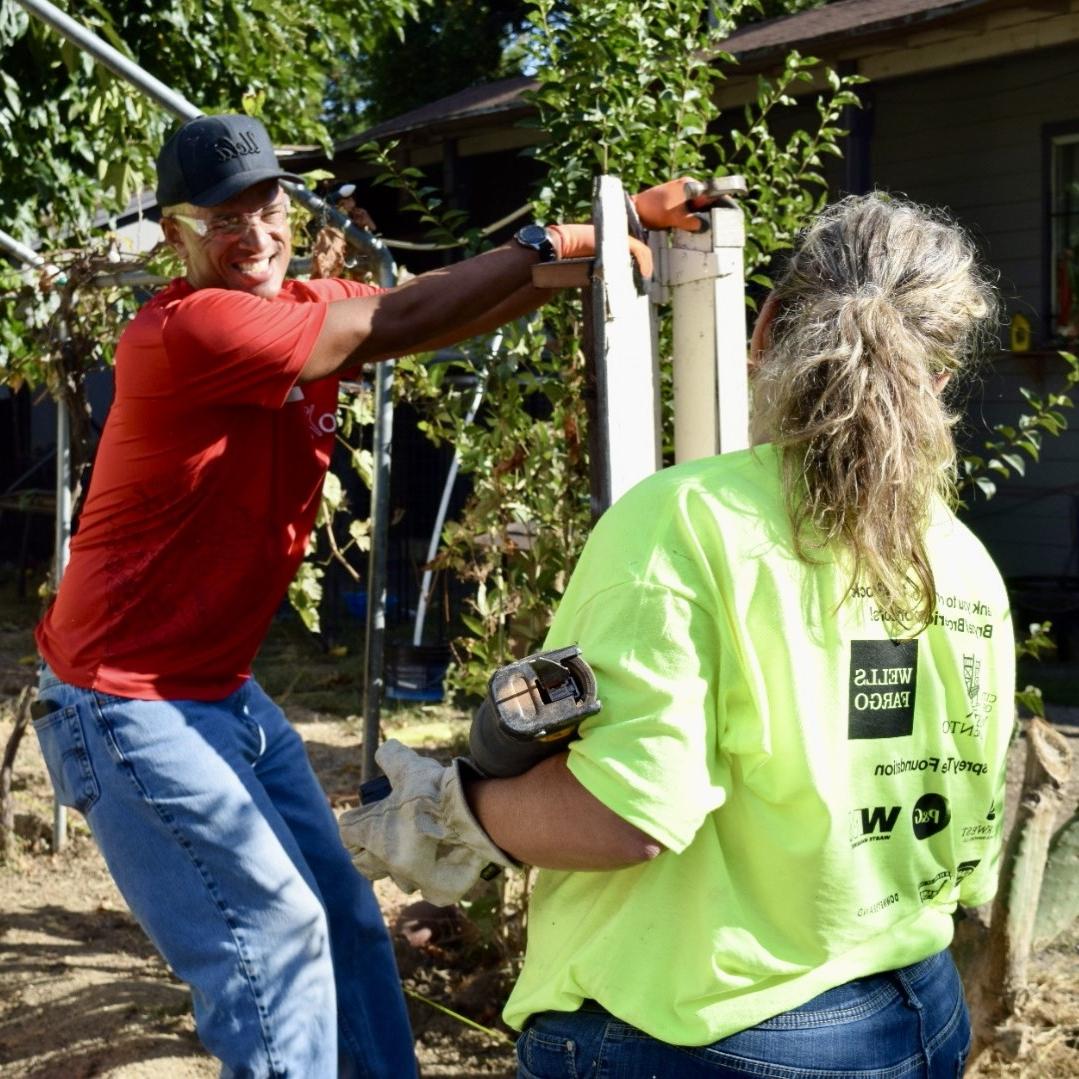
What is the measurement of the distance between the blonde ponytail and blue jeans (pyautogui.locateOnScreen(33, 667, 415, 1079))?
1.30 meters

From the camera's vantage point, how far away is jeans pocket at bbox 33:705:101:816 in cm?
245

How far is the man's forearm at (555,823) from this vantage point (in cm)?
143

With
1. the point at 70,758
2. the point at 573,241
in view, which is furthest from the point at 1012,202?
the point at 70,758

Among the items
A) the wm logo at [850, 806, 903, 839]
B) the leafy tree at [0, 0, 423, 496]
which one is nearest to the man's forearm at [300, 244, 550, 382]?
the wm logo at [850, 806, 903, 839]

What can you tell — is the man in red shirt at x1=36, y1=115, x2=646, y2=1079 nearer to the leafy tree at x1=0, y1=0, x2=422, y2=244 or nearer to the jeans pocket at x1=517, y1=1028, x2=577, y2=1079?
the jeans pocket at x1=517, y1=1028, x2=577, y2=1079

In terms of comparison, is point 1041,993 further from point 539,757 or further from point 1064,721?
point 1064,721

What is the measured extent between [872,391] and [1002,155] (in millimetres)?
8698

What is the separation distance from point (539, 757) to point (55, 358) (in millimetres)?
3687

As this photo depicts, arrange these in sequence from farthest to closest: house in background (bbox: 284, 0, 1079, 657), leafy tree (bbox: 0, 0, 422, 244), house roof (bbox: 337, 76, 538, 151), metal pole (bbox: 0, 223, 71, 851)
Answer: house roof (bbox: 337, 76, 538, 151)
house in background (bbox: 284, 0, 1079, 657)
leafy tree (bbox: 0, 0, 422, 244)
metal pole (bbox: 0, 223, 71, 851)

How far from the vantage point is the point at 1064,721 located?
700 cm

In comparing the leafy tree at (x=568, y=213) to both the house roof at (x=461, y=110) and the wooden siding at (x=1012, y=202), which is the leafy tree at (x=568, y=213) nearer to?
the wooden siding at (x=1012, y=202)

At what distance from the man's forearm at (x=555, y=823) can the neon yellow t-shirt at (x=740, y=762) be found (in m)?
0.03

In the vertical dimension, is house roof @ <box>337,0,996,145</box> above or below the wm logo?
above

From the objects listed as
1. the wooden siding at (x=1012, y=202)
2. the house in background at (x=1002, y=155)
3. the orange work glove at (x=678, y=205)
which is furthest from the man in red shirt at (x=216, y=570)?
the wooden siding at (x=1012, y=202)
